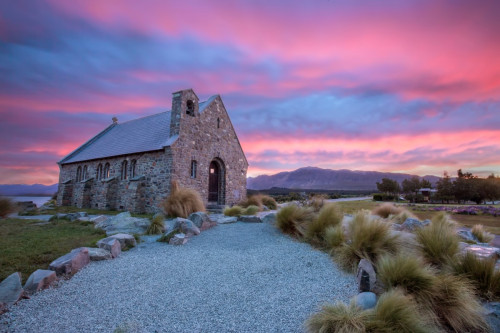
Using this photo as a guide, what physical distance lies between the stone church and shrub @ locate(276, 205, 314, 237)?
28.0ft

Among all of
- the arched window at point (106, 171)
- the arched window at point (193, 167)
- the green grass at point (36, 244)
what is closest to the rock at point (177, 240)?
the green grass at point (36, 244)

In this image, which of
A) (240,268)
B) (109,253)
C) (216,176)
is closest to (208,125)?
(216,176)

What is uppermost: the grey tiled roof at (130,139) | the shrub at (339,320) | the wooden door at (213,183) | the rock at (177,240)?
the grey tiled roof at (130,139)

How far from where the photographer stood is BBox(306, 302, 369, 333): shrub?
273 cm

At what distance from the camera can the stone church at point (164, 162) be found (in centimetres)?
1494

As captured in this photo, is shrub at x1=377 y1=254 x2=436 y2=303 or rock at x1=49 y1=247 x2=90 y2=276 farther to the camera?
rock at x1=49 y1=247 x2=90 y2=276

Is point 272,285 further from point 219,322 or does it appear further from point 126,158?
point 126,158

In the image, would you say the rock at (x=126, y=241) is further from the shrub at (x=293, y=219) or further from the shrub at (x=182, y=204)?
the shrub at (x=293, y=219)

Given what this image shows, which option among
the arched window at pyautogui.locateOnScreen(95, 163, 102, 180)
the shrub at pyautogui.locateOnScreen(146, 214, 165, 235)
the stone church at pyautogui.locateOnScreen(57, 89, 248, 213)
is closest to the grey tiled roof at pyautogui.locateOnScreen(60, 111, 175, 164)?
the stone church at pyautogui.locateOnScreen(57, 89, 248, 213)

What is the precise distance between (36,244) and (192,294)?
5405mm

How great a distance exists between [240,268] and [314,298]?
5.40ft

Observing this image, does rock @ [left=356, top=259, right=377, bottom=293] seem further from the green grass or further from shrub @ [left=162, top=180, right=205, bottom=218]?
shrub @ [left=162, top=180, right=205, bottom=218]

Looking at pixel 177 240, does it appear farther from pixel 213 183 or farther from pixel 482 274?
pixel 213 183

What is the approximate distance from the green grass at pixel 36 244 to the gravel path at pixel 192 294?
3.96 ft
